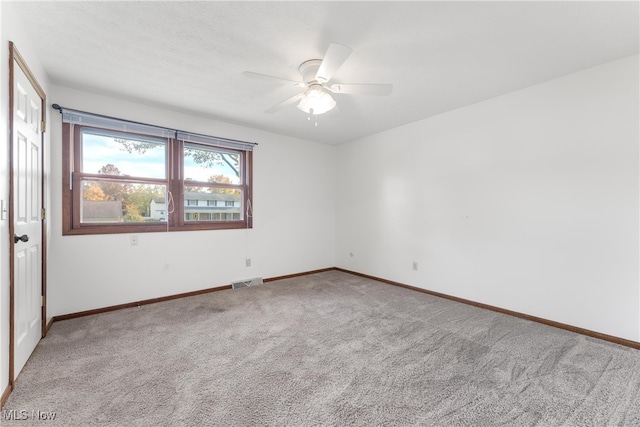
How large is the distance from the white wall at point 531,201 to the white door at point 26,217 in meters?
3.89

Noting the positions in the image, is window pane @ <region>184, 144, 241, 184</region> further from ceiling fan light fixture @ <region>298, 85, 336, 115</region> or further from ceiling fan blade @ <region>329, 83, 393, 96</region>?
ceiling fan blade @ <region>329, 83, 393, 96</region>

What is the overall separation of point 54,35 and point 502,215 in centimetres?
427

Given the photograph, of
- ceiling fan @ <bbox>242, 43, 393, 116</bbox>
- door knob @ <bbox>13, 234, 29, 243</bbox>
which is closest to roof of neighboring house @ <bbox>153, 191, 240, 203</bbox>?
door knob @ <bbox>13, 234, 29, 243</bbox>

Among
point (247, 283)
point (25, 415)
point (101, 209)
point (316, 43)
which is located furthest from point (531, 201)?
point (101, 209)

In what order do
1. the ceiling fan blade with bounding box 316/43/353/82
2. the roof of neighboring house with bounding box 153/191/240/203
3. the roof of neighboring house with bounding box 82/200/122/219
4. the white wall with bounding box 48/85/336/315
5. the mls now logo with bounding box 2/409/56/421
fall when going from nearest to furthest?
the mls now logo with bounding box 2/409/56/421, the ceiling fan blade with bounding box 316/43/353/82, the white wall with bounding box 48/85/336/315, the roof of neighboring house with bounding box 82/200/122/219, the roof of neighboring house with bounding box 153/191/240/203

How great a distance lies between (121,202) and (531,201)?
14.6 ft

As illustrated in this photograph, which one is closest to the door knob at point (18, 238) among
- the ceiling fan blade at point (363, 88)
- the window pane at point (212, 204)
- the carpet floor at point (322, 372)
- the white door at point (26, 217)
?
the white door at point (26, 217)

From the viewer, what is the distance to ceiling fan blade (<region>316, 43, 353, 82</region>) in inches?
65.7

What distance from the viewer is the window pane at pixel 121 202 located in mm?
2944

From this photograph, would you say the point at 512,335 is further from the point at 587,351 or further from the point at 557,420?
the point at 557,420

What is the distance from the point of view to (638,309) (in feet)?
7.29

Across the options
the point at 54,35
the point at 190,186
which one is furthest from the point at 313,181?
the point at 54,35

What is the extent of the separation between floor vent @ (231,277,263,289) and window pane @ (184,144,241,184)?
58.2 inches

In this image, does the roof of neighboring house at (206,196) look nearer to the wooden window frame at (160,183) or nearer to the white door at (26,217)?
the wooden window frame at (160,183)
